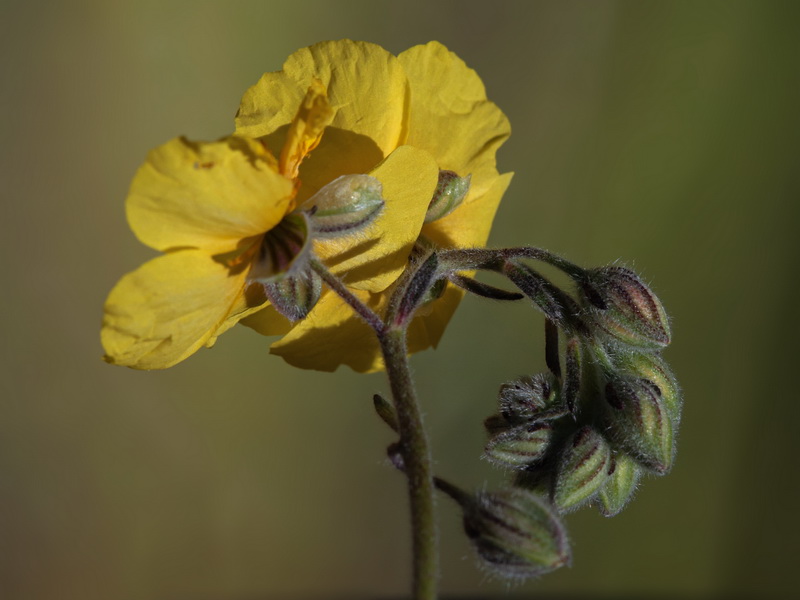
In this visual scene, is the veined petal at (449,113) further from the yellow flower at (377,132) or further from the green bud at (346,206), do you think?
the green bud at (346,206)

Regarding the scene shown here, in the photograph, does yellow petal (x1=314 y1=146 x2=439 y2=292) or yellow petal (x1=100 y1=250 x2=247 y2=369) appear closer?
yellow petal (x1=100 y1=250 x2=247 y2=369)

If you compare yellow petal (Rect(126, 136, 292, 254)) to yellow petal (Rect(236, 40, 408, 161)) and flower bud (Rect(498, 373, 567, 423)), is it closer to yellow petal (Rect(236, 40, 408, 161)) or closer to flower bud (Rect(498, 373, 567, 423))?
yellow petal (Rect(236, 40, 408, 161))

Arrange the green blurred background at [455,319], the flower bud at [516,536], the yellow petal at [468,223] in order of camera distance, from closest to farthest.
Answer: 1. the flower bud at [516,536]
2. the yellow petal at [468,223]
3. the green blurred background at [455,319]

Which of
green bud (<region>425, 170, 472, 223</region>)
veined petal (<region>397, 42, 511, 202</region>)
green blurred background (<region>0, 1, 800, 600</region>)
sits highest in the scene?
veined petal (<region>397, 42, 511, 202</region>)

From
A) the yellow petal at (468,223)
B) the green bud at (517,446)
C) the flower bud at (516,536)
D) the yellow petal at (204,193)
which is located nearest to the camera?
the yellow petal at (204,193)

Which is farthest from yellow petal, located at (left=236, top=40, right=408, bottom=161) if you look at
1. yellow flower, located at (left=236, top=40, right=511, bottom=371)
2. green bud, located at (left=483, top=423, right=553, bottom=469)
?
green bud, located at (left=483, top=423, right=553, bottom=469)

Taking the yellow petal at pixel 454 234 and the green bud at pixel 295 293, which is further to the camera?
the yellow petal at pixel 454 234

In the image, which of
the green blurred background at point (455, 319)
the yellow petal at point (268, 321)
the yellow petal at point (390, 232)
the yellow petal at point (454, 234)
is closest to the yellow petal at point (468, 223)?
the yellow petal at point (454, 234)
